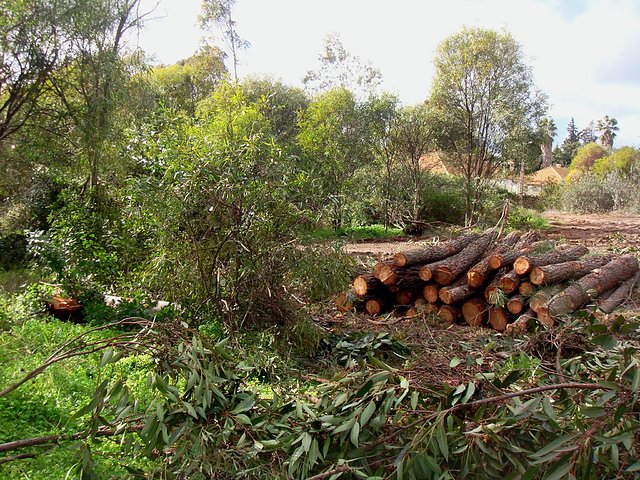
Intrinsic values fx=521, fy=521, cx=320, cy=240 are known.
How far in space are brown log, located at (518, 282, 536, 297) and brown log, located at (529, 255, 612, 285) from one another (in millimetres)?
54

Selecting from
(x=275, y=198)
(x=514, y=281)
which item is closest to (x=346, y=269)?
(x=275, y=198)

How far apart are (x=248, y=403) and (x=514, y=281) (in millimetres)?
4397

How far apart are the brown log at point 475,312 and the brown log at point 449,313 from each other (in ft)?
0.26

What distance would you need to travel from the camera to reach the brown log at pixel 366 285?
6.20 m

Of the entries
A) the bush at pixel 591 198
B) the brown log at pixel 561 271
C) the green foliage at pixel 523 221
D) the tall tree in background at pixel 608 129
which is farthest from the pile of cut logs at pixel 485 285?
the tall tree in background at pixel 608 129

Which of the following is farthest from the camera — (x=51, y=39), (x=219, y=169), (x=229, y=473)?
(x=51, y=39)

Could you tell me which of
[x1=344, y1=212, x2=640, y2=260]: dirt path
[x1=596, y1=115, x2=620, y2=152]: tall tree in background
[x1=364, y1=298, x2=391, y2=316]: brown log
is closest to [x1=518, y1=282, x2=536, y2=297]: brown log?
[x1=364, y1=298, x2=391, y2=316]: brown log

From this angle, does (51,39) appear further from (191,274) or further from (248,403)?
(248,403)

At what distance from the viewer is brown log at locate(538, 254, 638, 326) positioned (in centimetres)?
538

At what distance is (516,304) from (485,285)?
53 cm

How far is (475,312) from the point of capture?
5953 millimetres

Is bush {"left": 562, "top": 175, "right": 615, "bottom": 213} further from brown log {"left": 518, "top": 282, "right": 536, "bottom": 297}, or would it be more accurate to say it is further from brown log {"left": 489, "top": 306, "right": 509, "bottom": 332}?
brown log {"left": 489, "top": 306, "right": 509, "bottom": 332}

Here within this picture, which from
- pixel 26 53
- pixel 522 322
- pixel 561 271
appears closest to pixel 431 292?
pixel 522 322

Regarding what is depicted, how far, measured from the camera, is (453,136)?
17578 millimetres
